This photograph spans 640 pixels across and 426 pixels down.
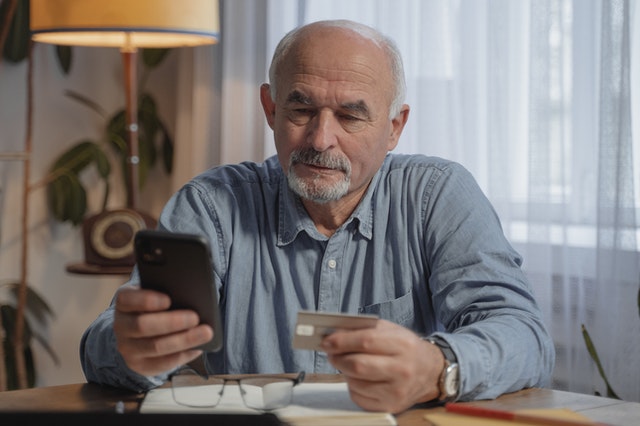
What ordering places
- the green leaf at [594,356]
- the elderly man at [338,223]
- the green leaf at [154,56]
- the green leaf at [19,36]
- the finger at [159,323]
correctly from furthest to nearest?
the green leaf at [154,56], the green leaf at [19,36], the green leaf at [594,356], the elderly man at [338,223], the finger at [159,323]

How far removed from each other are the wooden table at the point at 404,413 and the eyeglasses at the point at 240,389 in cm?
7

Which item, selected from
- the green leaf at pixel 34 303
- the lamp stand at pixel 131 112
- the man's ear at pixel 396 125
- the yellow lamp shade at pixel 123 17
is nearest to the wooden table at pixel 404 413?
the man's ear at pixel 396 125

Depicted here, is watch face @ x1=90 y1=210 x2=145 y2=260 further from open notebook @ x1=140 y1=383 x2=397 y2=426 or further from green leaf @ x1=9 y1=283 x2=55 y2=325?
open notebook @ x1=140 y1=383 x2=397 y2=426

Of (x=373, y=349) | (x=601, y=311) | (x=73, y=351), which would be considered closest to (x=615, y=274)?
(x=601, y=311)

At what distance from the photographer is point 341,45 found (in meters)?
1.87

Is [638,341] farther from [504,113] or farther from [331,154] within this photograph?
[331,154]

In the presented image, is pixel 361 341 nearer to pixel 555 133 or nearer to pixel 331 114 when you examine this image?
pixel 331 114

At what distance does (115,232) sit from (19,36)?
92 centimetres

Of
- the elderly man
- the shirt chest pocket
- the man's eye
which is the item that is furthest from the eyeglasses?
the man's eye

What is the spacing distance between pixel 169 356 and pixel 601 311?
4.41ft

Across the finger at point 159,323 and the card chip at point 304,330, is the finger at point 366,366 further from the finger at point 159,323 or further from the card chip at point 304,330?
the finger at point 159,323

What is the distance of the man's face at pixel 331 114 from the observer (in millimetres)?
1817

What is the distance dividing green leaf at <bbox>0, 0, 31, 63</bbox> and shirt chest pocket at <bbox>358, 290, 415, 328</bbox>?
2248 millimetres

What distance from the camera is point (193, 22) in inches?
116
